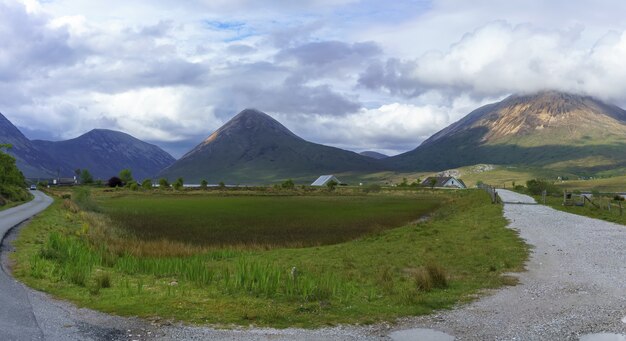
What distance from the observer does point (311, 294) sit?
54.3 ft

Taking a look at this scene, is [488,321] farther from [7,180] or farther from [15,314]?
[7,180]

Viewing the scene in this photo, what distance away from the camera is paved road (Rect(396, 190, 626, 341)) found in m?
12.8

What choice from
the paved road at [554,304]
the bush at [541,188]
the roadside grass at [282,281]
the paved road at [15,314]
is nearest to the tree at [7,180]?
the roadside grass at [282,281]

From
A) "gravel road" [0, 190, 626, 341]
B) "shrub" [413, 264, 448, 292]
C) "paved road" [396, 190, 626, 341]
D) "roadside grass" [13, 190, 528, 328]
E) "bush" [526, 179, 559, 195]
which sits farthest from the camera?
"bush" [526, 179, 559, 195]

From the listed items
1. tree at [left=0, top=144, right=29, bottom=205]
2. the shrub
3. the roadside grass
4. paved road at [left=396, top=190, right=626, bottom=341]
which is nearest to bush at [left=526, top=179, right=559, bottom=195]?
the roadside grass

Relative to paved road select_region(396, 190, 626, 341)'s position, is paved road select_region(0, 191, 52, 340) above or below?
above

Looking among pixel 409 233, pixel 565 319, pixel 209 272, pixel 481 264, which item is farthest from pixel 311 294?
pixel 409 233

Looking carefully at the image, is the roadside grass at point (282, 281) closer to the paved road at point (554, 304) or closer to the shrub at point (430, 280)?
the shrub at point (430, 280)

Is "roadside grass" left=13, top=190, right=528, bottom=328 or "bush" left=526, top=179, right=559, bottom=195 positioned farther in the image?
"bush" left=526, top=179, right=559, bottom=195

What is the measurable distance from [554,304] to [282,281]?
928 centimetres

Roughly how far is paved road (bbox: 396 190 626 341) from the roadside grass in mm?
923

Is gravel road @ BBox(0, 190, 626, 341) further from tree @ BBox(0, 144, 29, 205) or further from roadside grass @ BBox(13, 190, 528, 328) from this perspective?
tree @ BBox(0, 144, 29, 205)

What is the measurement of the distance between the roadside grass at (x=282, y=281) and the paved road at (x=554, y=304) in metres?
0.92

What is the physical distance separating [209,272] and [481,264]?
11.9 meters
